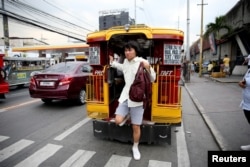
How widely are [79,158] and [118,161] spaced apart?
70cm

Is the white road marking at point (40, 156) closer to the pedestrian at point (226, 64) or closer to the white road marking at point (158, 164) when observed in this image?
the white road marking at point (158, 164)

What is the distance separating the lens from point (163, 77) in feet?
15.2

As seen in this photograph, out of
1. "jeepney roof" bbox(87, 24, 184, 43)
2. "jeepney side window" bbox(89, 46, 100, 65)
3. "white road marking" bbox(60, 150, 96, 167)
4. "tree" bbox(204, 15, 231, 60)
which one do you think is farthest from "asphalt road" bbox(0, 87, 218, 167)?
"tree" bbox(204, 15, 231, 60)

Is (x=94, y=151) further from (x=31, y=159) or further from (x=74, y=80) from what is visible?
(x=74, y=80)

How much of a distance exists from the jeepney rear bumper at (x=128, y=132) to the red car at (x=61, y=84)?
342 cm

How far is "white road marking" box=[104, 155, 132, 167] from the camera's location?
143 inches

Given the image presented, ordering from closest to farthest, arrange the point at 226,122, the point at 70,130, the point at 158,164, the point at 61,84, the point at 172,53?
the point at 158,164 → the point at 172,53 → the point at 70,130 → the point at 226,122 → the point at 61,84

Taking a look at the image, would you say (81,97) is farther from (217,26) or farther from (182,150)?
(217,26)

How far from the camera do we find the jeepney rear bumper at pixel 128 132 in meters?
4.25

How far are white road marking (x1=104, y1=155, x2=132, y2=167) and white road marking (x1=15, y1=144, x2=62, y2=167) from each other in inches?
44.4

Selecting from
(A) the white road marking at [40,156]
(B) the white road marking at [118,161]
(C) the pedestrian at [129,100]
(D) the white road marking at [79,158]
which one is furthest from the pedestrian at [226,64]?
(A) the white road marking at [40,156]

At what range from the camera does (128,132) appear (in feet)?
14.5

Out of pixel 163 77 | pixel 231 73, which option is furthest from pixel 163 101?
pixel 231 73

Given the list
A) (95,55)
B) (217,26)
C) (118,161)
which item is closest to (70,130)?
(95,55)
